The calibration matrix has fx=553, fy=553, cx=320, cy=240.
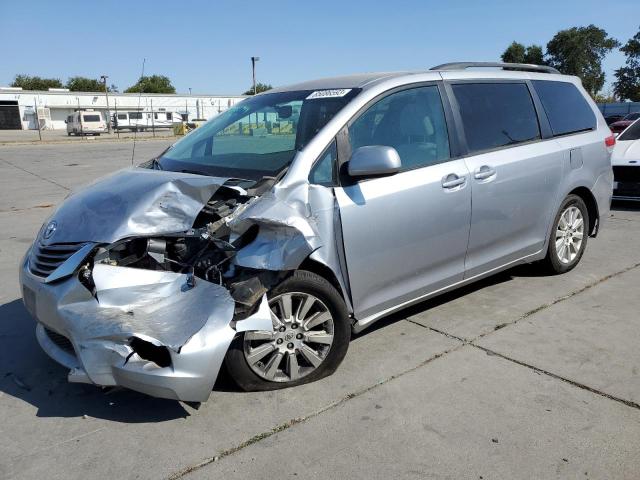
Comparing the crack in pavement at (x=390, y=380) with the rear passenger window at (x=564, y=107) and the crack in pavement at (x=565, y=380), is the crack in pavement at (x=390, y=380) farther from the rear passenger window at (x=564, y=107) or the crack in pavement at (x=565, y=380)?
the rear passenger window at (x=564, y=107)

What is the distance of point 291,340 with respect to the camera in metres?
3.21

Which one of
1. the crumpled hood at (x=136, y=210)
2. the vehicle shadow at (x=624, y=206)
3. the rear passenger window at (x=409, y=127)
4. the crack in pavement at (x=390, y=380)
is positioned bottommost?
the crack in pavement at (x=390, y=380)

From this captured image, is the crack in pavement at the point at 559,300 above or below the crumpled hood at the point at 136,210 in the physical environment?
below

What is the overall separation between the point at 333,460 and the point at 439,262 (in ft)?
5.62

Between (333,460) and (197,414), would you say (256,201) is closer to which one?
(197,414)

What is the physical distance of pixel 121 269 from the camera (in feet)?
9.40

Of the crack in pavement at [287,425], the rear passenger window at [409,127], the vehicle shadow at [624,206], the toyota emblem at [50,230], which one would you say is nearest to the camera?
the crack in pavement at [287,425]

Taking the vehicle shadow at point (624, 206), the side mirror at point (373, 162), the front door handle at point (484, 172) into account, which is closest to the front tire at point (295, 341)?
the side mirror at point (373, 162)

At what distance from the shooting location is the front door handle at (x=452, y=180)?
12.4 ft

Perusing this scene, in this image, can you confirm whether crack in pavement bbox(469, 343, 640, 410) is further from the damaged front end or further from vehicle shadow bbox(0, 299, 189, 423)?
vehicle shadow bbox(0, 299, 189, 423)

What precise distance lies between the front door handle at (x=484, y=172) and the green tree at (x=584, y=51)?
88505 millimetres

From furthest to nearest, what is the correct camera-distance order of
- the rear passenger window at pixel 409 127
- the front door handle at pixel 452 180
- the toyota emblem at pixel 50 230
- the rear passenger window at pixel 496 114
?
the rear passenger window at pixel 496 114, the front door handle at pixel 452 180, the rear passenger window at pixel 409 127, the toyota emblem at pixel 50 230

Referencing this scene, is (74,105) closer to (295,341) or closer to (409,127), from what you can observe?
(409,127)

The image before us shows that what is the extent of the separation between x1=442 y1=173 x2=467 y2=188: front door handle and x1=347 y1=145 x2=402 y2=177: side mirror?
604 millimetres
